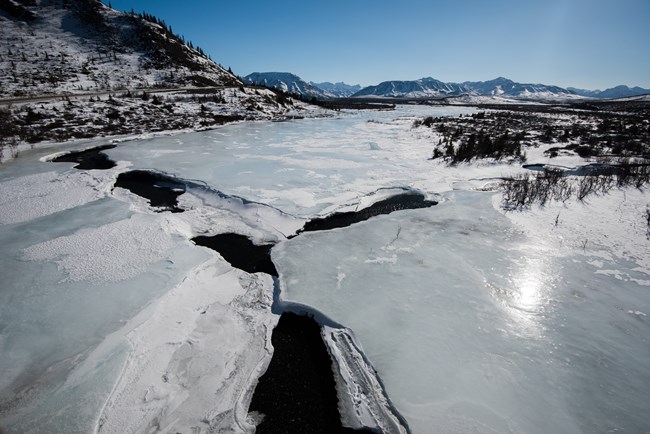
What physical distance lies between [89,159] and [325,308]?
1161cm

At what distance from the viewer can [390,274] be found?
4426 millimetres

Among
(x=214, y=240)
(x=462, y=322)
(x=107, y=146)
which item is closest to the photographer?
(x=462, y=322)

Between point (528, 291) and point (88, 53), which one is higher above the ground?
point (88, 53)

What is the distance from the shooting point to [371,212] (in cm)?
697

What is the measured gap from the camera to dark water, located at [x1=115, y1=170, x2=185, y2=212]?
23.2ft

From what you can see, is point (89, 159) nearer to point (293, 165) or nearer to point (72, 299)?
point (293, 165)

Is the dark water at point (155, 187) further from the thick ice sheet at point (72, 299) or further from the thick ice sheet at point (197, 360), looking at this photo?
the thick ice sheet at point (197, 360)

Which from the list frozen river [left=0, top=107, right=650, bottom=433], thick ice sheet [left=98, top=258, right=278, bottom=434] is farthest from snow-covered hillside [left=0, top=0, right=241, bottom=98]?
thick ice sheet [left=98, top=258, right=278, bottom=434]

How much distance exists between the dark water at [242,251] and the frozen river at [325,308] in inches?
9.5

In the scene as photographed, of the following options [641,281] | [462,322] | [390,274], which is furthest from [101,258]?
[641,281]

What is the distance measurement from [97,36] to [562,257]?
51.6 meters

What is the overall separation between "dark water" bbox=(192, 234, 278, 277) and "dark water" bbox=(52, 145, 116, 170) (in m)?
6.83

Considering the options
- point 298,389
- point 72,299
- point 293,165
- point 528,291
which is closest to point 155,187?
point 293,165

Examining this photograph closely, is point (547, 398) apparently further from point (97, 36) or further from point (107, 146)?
Result: point (97, 36)
